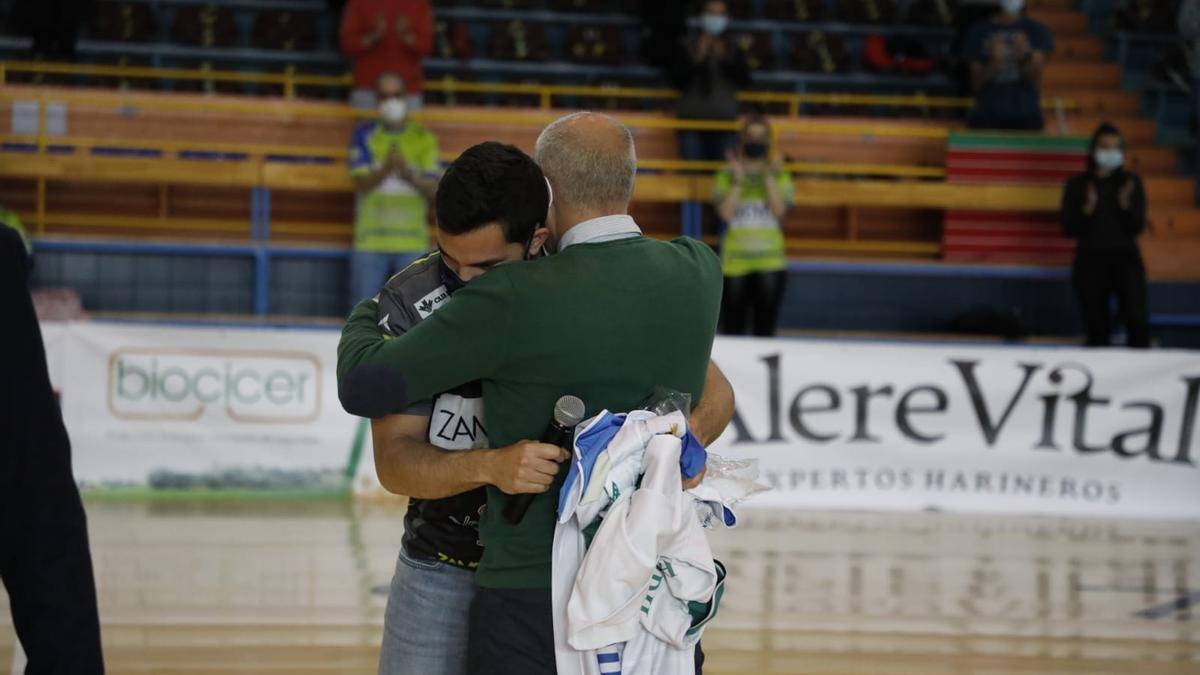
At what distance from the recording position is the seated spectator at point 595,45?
15.6 meters

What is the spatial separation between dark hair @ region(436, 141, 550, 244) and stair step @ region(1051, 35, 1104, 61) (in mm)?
14545

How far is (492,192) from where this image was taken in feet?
9.73

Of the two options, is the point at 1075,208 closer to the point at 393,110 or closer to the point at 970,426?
the point at 970,426

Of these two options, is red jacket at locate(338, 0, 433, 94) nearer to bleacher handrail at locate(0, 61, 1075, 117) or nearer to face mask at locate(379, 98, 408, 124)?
bleacher handrail at locate(0, 61, 1075, 117)

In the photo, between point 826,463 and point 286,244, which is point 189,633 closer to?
point 826,463

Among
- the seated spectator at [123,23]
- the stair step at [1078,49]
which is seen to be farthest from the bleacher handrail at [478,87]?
the stair step at [1078,49]

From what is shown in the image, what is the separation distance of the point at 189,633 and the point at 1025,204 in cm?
920

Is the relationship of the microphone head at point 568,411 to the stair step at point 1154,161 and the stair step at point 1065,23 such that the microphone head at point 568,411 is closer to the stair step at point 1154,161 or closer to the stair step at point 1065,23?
the stair step at point 1154,161

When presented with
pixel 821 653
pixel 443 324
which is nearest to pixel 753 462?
pixel 443 324

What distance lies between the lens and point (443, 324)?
2.94 metres

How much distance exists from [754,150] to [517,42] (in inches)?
186

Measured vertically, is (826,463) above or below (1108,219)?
below

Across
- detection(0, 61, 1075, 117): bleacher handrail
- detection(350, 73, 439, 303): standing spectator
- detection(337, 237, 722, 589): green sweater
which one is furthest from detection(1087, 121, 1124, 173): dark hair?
detection(337, 237, 722, 589): green sweater

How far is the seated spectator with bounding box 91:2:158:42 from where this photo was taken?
14.9 meters
